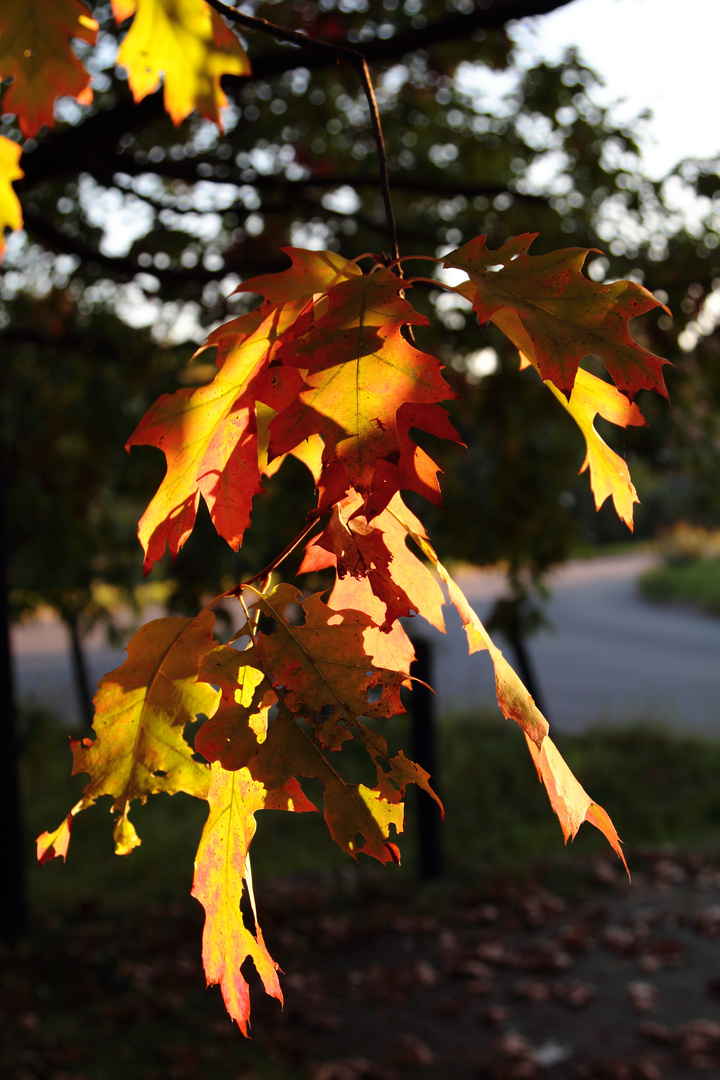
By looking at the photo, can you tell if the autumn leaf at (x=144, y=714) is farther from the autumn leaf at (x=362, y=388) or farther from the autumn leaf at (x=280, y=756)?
the autumn leaf at (x=362, y=388)

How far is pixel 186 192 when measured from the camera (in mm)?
5809

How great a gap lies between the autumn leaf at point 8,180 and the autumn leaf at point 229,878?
3.40 feet

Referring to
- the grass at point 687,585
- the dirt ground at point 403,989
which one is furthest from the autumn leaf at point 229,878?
the grass at point 687,585

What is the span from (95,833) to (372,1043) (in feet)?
12.3

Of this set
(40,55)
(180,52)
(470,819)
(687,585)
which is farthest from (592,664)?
Answer: (40,55)


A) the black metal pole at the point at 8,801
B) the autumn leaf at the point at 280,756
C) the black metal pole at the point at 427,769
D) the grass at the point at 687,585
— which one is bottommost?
the grass at the point at 687,585

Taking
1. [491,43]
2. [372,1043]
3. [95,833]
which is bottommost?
[95,833]

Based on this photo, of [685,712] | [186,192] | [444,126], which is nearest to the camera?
[444,126]

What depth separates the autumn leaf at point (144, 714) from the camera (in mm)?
857

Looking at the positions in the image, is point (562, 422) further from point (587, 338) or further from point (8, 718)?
point (587, 338)

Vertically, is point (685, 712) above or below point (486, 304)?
below

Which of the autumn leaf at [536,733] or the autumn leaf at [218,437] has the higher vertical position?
the autumn leaf at [218,437]

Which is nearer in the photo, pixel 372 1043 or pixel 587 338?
pixel 587 338

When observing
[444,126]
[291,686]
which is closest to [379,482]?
[291,686]
